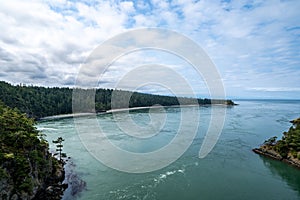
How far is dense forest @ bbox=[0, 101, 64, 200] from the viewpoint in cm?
1009

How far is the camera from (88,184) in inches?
540

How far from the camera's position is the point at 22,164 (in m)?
10.9

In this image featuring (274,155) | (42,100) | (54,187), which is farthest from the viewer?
(42,100)

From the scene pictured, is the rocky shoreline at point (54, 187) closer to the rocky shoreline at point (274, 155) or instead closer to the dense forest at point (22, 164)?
the dense forest at point (22, 164)

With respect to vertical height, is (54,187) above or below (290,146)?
below

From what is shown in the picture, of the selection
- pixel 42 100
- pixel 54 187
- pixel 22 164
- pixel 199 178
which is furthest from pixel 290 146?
pixel 42 100

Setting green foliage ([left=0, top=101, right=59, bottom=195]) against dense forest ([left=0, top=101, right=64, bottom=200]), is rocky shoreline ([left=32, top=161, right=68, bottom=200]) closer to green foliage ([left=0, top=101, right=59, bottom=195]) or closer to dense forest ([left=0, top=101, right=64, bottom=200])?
dense forest ([left=0, top=101, right=64, bottom=200])

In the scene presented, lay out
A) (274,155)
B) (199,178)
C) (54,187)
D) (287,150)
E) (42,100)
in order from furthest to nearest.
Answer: (42,100) < (274,155) < (287,150) < (199,178) < (54,187)

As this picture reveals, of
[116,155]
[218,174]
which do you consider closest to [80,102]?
[116,155]

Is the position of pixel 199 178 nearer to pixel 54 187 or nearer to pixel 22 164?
pixel 54 187

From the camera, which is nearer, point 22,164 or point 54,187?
point 22,164

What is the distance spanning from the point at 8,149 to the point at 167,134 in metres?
21.7

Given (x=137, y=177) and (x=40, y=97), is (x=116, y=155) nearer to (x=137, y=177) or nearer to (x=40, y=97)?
(x=137, y=177)

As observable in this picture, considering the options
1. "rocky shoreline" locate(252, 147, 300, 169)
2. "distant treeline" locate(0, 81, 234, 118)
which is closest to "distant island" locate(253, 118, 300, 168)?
"rocky shoreline" locate(252, 147, 300, 169)
